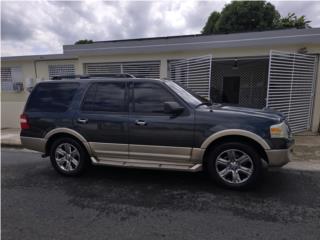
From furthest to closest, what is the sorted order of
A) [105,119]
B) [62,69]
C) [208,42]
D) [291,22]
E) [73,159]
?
[291,22], [62,69], [208,42], [73,159], [105,119]

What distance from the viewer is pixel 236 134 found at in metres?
3.37

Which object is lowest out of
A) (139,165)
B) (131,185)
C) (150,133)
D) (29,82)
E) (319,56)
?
(131,185)

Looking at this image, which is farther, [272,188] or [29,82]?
[29,82]

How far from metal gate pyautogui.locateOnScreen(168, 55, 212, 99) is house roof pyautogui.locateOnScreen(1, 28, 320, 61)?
0.52 m

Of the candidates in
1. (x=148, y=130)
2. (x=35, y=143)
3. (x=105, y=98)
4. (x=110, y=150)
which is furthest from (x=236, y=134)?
(x=35, y=143)

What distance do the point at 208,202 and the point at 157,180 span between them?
1.11 meters

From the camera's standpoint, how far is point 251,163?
342 cm

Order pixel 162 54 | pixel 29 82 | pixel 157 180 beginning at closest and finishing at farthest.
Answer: pixel 157 180, pixel 162 54, pixel 29 82

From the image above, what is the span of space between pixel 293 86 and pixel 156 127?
570 centimetres

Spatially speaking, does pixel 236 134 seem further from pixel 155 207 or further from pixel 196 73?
pixel 196 73

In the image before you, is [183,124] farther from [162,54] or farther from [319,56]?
[319,56]

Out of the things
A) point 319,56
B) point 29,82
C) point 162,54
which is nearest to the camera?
point 319,56

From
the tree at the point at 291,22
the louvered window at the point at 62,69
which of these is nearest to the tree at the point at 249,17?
the tree at the point at 291,22

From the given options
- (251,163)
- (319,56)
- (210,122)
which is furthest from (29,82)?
(319,56)
